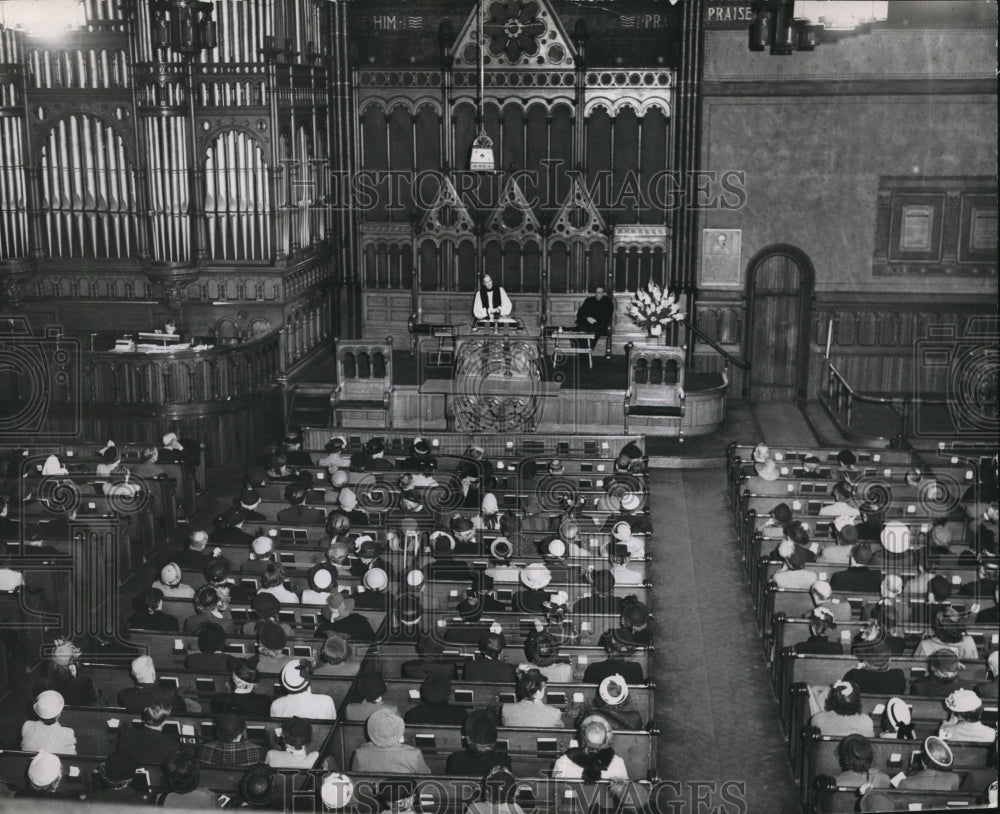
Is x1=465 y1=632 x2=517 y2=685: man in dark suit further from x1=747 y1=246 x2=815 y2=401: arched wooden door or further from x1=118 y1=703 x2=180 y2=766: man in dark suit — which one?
x1=747 y1=246 x2=815 y2=401: arched wooden door

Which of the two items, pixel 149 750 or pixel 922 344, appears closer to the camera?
pixel 149 750

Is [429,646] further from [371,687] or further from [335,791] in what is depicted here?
[335,791]

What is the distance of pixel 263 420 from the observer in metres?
18.4

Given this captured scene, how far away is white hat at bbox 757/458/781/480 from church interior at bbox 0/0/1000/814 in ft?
0.68

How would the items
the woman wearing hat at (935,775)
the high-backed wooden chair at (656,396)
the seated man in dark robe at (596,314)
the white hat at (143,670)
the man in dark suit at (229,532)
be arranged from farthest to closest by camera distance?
the seated man in dark robe at (596,314)
the high-backed wooden chair at (656,396)
the man in dark suit at (229,532)
the white hat at (143,670)
the woman wearing hat at (935,775)

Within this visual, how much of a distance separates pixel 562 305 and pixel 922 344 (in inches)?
252

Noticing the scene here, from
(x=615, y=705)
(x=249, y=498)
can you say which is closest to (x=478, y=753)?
(x=615, y=705)

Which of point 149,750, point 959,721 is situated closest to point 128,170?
point 149,750

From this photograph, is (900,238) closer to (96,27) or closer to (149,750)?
(96,27)

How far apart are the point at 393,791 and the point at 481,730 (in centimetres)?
71

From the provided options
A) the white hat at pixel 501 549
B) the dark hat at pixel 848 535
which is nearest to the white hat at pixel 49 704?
the white hat at pixel 501 549

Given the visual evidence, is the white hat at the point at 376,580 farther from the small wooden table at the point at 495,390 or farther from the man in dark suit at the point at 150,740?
the small wooden table at the point at 495,390

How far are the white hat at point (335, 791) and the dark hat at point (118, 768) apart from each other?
1.36 meters

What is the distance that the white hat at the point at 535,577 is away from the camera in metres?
11.0
